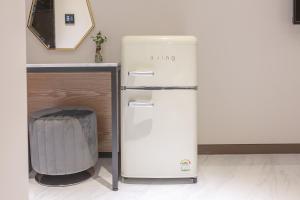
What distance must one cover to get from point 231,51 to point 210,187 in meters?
1.18

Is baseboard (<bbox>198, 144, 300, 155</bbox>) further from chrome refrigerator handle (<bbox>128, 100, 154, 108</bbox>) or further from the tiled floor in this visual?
chrome refrigerator handle (<bbox>128, 100, 154, 108</bbox>)

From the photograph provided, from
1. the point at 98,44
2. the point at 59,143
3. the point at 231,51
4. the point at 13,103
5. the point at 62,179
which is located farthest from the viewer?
the point at 231,51

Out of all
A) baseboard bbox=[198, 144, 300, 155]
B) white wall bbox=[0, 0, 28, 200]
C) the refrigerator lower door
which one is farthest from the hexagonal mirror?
white wall bbox=[0, 0, 28, 200]

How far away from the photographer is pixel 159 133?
2070mm

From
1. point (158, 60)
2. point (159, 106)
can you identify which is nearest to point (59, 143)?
point (159, 106)

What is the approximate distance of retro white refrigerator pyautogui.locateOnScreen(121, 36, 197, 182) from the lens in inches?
79.5

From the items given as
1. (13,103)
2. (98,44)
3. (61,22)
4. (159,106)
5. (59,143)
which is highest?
(61,22)

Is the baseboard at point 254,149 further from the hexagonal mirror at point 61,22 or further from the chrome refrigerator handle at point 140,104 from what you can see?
the hexagonal mirror at point 61,22

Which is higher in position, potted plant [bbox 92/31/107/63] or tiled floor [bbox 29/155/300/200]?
potted plant [bbox 92/31/107/63]

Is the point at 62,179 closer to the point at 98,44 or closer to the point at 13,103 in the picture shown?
the point at 98,44

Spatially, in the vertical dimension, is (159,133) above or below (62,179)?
above

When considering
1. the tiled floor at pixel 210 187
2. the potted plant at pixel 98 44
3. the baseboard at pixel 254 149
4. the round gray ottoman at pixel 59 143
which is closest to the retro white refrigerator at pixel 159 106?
the tiled floor at pixel 210 187

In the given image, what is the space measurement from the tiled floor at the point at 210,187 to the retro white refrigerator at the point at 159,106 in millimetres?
101

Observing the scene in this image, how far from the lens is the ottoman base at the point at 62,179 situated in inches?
82.5
